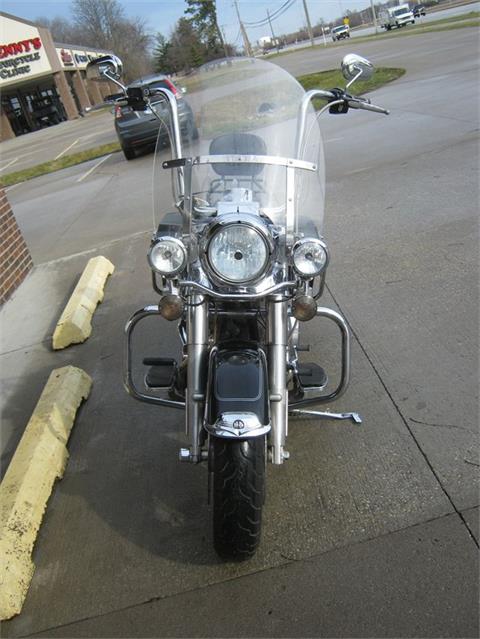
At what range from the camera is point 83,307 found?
4980 millimetres

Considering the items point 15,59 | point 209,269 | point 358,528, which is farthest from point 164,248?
point 15,59

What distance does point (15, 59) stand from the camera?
3700cm

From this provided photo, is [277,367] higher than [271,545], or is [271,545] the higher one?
[277,367]

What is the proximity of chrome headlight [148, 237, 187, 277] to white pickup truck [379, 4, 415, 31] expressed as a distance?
173ft

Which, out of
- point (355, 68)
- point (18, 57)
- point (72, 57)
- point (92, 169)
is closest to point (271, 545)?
point (355, 68)

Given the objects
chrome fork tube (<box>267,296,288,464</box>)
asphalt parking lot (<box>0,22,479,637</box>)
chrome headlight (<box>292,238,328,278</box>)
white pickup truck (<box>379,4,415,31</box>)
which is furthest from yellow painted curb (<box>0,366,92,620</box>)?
white pickup truck (<box>379,4,415,31</box>)

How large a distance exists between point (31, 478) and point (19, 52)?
136ft

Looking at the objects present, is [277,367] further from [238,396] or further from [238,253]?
[238,253]

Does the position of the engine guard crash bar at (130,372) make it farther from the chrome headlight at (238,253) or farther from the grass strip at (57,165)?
the grass strip at (57,165)

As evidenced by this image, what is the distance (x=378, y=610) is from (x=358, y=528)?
40 centimetres

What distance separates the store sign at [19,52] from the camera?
120 feet

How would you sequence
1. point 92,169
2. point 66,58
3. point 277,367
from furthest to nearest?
1. point 66,58
2. point 92,169
3. point 277,367

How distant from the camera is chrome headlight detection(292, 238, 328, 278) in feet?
7.65

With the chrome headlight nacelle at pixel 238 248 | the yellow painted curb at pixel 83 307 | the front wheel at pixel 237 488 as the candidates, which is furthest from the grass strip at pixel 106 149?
the front wheel at pixel 237 488
